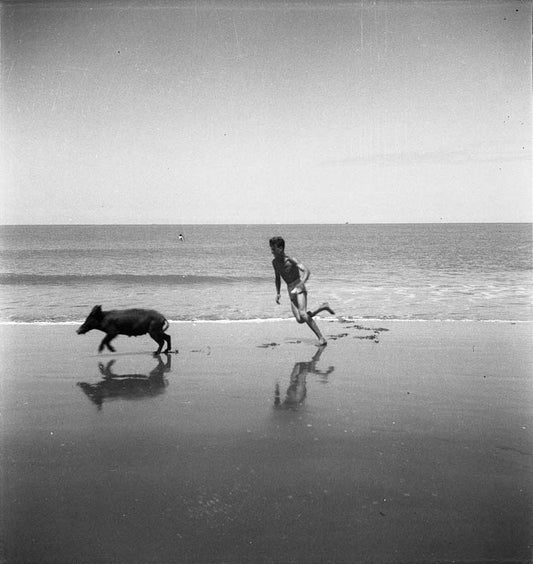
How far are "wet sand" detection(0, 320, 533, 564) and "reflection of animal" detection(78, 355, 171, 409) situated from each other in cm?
4

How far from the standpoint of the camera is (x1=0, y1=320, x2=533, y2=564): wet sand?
3.62m

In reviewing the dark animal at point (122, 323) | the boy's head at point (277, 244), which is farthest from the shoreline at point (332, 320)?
the dark animal at point (122, 323)

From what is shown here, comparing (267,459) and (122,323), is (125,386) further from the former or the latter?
(267,459)

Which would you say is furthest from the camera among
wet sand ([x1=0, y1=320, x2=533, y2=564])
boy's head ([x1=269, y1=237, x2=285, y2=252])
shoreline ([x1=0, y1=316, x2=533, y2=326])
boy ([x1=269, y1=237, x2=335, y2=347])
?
shoreline ([x1=0, y1=316, x2=533, y2=326])

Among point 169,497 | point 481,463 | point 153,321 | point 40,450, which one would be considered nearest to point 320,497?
point 169,497

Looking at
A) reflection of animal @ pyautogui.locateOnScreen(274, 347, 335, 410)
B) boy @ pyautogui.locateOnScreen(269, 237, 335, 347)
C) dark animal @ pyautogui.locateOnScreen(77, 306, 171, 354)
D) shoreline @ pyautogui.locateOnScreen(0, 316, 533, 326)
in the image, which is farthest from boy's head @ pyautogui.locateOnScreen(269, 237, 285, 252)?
shoreline @ pyautogui.locateOnScreen(0, 316, 533, 326)

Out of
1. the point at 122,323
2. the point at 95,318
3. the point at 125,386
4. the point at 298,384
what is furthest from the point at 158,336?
the point at 298,384

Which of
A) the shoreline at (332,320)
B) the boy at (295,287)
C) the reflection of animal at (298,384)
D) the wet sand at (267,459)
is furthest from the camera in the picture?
the shoreline at (332,320)

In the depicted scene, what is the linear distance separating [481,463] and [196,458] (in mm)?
2410

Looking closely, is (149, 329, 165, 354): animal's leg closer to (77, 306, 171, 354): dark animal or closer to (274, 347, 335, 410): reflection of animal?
(77, 306, 171, 354): dark animal

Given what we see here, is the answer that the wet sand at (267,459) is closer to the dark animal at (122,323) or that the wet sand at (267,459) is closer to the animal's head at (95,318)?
the dark animal at (122,323)

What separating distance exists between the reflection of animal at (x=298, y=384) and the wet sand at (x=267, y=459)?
1.6 inches

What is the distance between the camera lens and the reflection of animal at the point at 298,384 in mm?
6520

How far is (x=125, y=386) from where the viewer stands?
24.1ft
